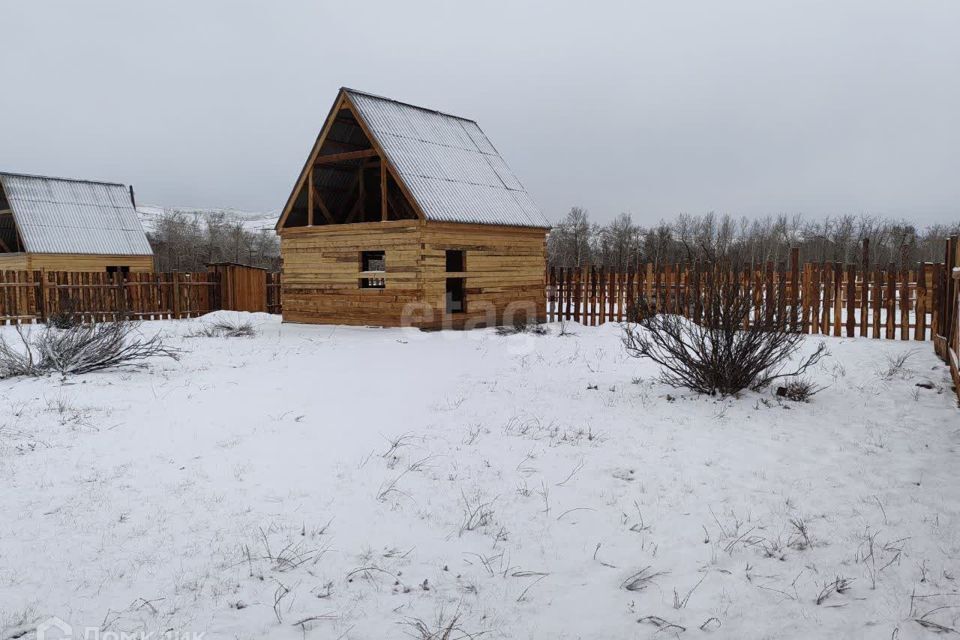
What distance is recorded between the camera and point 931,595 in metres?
3.38

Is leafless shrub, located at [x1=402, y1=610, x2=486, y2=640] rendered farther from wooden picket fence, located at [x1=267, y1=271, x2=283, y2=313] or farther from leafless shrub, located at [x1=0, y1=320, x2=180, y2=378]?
wooden picket fence, located at [x1=267, y1=271, x2=283, y2=313]

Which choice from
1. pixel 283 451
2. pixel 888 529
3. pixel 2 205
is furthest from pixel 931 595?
pixel 2 205

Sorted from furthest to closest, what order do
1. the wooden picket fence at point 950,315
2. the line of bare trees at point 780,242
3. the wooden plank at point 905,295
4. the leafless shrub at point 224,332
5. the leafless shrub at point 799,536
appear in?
the line of bare trees at point 780,242
the leafless shrub at point 224,332
the wooden plank at point 905,295
the wooden picket fence at point 950,315
the leafless shrub at point 799,536

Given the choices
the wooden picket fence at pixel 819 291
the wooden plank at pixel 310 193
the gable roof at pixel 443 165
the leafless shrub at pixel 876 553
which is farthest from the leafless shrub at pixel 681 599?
the wooden plank at pixel 310 193

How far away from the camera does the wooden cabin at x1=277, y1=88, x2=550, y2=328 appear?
52.2ft

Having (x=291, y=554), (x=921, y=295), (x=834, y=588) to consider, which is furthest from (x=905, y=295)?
(x=291, y=554)

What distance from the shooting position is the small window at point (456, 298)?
1691 centimetres

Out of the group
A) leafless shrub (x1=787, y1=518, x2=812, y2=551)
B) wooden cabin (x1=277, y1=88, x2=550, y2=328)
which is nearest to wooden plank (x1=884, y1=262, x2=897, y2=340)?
wooden cabin (x1=277, y1=88, x2=550, y2=328)

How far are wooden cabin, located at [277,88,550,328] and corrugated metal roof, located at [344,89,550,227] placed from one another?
4 centimetres

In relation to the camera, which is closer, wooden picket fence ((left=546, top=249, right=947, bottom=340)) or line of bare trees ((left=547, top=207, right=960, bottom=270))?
wooden picket fence ((left=546, top=249, right=947, bottom=340))

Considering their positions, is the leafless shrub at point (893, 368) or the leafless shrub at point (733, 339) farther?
the leafless shrub at point (893, 368)

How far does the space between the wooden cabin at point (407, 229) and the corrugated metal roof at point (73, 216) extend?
14635 millimetres

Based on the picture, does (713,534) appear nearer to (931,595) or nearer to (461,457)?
(931,595)

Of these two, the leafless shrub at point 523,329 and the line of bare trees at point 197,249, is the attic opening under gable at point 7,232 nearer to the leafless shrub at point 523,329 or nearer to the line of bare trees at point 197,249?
the leafless shrub at point 523,329
